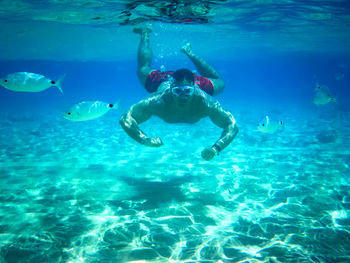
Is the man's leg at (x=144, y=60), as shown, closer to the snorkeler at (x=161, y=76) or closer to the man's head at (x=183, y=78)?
the snorkeler at (x=161, y=76)

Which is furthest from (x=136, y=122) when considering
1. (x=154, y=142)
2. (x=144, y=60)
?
(x=144, y=60)

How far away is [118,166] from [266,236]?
692 centimetres

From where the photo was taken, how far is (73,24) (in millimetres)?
22422

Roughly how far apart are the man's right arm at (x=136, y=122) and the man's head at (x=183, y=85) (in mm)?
1130

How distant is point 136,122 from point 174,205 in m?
2.64

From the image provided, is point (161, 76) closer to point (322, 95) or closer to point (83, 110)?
point (83, 110)

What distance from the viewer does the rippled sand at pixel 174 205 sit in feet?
14.8

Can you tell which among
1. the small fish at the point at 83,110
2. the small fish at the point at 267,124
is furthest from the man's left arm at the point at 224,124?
the small fish at the point at 83,110

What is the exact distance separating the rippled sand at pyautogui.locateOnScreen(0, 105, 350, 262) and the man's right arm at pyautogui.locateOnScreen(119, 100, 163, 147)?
6.40ft

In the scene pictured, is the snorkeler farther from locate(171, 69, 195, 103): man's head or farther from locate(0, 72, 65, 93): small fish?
locate(0, 72, 65, 93): small fish

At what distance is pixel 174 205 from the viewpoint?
6.36 m

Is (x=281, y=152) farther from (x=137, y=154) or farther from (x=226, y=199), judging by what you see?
(x=137, y=154)

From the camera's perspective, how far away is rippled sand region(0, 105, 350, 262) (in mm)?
4504

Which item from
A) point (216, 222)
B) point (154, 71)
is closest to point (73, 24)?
point (154, 71)
